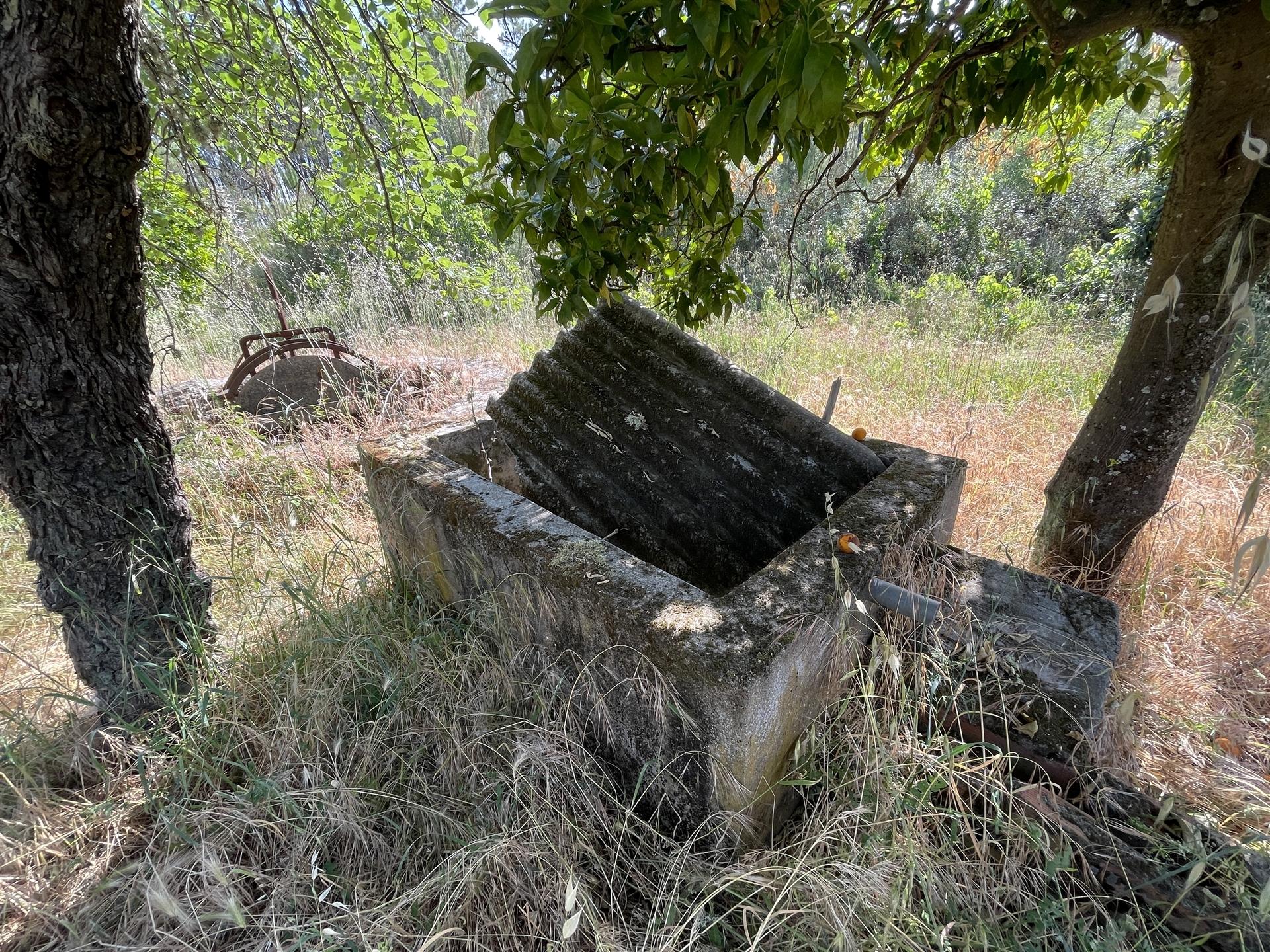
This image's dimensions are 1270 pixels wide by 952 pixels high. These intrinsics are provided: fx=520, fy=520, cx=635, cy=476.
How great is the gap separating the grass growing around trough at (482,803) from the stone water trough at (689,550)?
0.44ft

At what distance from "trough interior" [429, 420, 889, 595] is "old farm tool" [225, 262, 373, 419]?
2.57 meters

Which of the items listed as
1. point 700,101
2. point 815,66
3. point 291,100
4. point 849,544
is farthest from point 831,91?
point 291,100

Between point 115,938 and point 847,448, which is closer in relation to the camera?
point 115,938

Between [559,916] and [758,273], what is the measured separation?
1096cm

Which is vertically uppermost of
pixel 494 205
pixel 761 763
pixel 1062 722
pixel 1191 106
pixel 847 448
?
pixel 1191 106

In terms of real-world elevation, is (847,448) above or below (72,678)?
above

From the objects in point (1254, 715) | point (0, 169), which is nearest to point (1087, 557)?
point (1254, 715)

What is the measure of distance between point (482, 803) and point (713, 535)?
1.10m

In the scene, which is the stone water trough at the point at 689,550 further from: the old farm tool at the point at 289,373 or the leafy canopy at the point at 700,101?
the old farm tool at the point at 289,373

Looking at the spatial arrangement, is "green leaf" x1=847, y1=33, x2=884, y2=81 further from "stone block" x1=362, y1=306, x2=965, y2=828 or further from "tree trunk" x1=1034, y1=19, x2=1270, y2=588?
"tree trunk" x1=1034, y1=19, x2=1270, y2=588

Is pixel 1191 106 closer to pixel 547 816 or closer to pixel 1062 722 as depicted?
pixel 1062 722

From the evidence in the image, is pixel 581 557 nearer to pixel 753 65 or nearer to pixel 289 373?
pixel 753 65

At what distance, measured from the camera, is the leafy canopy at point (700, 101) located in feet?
3.00

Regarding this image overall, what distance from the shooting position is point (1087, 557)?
2.10m
